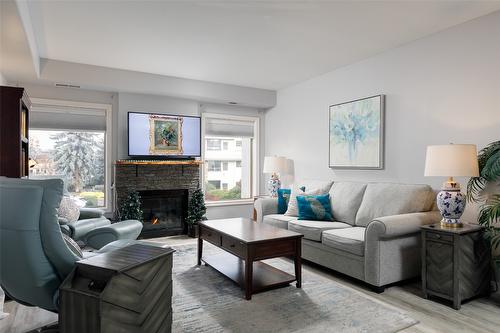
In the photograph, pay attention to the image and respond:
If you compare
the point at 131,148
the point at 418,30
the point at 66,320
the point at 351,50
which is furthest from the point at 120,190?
the point at 418,30

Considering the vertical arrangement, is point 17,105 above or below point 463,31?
below

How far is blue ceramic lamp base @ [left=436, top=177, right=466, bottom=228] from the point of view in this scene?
2943 millimetres

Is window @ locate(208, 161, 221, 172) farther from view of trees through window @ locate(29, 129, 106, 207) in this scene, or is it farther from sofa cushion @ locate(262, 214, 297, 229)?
sofa cushion @ locate(262, 214, 297, 229)

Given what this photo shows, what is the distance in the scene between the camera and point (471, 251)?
2879mm

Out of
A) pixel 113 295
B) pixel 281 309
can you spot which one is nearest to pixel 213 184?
pixel 281 309

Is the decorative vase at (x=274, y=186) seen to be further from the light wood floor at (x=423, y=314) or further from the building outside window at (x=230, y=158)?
the light wood floor at (x=423, y=314)

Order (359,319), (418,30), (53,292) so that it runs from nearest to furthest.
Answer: (53,292) → (359,319) → (418,30)

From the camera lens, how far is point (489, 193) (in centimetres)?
314

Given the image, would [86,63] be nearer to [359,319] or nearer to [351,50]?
[351,50]

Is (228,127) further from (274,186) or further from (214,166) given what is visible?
(274,186)

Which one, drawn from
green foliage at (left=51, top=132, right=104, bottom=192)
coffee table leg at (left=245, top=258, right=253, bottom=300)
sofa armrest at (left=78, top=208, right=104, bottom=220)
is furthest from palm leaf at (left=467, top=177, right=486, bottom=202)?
green foliage at (left=51, top=132, right=104, bottom=192)

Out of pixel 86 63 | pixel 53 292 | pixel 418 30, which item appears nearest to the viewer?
pixel 53 292

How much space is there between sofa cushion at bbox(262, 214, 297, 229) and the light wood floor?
3.97ft

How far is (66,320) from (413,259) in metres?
3.04
